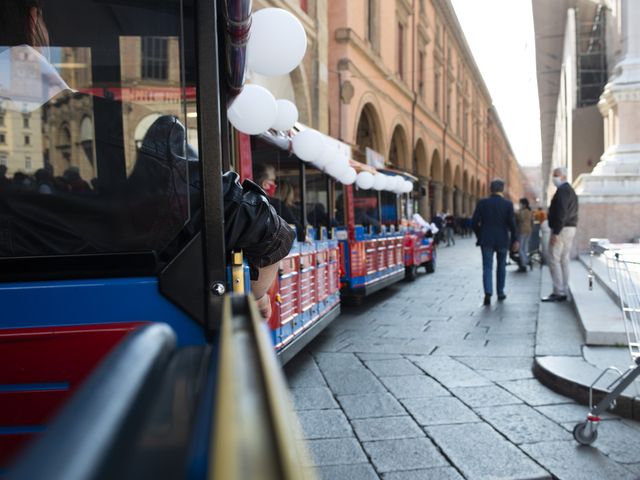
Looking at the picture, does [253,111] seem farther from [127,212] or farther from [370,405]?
[127,212]

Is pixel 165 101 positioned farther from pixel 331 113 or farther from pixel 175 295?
pixel 331 113

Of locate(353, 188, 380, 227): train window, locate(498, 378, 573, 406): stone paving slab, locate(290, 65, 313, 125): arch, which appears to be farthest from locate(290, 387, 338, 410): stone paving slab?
locate(290, 65, 313, 125): arch

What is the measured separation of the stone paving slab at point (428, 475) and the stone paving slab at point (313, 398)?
110cm

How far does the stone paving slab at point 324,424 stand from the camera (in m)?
3.43

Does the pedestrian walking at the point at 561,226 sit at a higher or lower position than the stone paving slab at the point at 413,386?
higher

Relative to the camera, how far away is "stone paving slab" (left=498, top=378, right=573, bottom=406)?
12.9ft

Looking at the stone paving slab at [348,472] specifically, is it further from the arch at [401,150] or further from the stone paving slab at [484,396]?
the arch at [401,150]

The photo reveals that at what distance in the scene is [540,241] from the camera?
14969mm

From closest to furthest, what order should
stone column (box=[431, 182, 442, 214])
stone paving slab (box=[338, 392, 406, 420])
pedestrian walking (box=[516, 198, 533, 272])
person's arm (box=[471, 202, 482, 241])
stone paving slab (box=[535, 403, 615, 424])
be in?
1. stone paving slab (box=[535, 403, 615, 424])
2. stone paving slab (box=[338, 392, 406, 420])
3. person's arm (box=[471, 202, 482, 241])
4. pedestrian walking (box=[516, 198, 533, 272])
5. stone column (box=[431, 182, 442, 214])

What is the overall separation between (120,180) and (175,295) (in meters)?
0.46

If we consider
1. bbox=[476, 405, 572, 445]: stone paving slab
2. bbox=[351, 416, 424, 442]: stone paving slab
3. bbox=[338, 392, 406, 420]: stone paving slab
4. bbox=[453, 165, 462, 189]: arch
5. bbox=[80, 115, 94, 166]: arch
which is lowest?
bbox=[338, 392, 406, 420]: stone paving slab

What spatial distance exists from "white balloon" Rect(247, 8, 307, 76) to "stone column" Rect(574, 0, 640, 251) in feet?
28.0

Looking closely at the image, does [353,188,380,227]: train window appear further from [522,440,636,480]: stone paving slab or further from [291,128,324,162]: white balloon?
[522,440,636,480]: stone paving slab

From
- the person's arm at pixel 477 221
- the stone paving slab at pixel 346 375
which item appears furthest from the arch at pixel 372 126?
the stone paving slab at pixel 346 375
